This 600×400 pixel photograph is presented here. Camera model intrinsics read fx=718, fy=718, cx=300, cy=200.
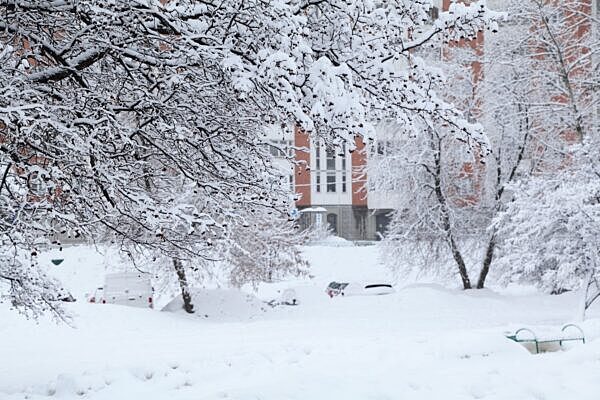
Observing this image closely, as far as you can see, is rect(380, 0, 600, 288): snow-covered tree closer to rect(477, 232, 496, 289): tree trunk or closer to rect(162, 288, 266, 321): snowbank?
rect(477, 232, 496, 289): tree trunk

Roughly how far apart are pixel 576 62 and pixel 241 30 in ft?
50.7

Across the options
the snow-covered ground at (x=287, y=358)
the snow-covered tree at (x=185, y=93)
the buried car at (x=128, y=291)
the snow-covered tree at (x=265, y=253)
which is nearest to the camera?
the snow-covered tree at (x=185, y=93)

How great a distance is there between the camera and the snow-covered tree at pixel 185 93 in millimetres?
4438

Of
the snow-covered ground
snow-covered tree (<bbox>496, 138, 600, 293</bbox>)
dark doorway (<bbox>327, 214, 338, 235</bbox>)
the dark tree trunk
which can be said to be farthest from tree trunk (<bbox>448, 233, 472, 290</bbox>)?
dark doorway (<bbox>327, 214, 338, 235</bbox>)

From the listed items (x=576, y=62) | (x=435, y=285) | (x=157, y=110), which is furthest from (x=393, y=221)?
(x=157, y=110)

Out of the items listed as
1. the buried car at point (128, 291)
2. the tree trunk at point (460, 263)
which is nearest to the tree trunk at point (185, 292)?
the buried car at point (128, 291)

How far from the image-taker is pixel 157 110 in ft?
17.7

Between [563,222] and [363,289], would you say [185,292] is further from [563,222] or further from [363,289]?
[563,222]

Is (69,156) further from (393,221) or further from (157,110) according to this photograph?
(393,221)

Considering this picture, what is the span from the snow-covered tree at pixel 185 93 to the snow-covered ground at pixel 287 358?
2021 millimetres

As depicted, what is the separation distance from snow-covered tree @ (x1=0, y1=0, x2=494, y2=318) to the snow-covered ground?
202cm

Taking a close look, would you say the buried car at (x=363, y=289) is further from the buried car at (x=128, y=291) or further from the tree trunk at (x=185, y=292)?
the buried car at (x=128, y=291)

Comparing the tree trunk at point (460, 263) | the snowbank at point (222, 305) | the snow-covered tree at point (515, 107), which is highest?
the snow-covered tree at point (515, 107)

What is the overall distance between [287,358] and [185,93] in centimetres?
482
